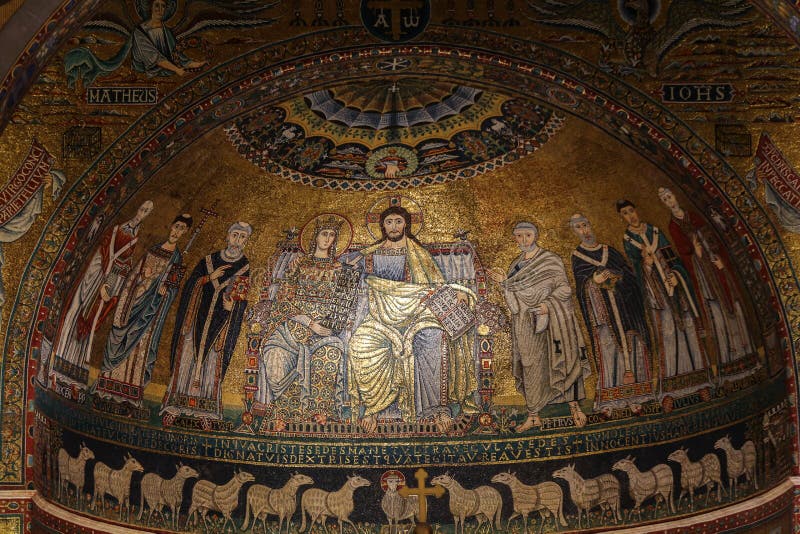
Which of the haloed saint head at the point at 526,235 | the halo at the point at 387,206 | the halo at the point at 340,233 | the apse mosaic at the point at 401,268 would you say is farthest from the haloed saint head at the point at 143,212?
the haloed saint head at the point at 526,235

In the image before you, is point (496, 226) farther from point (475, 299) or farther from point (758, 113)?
point (758, 113)

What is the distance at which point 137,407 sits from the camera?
16.7m

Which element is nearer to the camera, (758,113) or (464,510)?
(758,113)

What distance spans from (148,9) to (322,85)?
1869mm

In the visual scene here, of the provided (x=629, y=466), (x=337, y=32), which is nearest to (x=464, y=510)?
(x=629, y=466)

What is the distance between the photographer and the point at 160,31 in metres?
15.2

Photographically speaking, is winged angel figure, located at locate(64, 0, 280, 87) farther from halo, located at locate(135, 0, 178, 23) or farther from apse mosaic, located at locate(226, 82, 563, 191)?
apse mosaic, located at locate(226, 82, 563, 191)

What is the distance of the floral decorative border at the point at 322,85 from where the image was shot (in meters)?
15.4

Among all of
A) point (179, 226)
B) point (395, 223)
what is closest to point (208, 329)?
point (179, 226)

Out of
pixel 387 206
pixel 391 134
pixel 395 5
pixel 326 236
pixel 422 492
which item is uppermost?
pixel 395 5

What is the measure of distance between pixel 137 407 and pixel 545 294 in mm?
4408

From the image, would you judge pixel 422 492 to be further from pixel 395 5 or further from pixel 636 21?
pixel 636 21

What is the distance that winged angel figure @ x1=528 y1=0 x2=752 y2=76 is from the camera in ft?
49.6

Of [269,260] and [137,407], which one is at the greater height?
[269,260]
